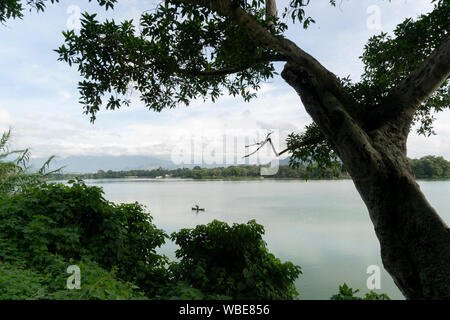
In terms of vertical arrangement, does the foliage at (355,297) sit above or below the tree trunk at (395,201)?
below

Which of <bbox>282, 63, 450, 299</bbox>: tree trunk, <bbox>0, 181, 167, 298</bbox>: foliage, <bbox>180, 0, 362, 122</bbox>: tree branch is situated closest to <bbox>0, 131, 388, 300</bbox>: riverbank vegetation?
<bbox>0, 181, 167, 298</bbox>: foliage

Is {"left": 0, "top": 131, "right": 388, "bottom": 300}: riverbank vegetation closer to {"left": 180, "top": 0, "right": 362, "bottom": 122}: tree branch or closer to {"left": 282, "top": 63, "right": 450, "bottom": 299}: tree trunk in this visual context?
{"left": 282, "top": 63, "right": 450, "bottom": 299}: tree trunk

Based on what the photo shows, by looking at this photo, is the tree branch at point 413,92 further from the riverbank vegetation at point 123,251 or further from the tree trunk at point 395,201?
the riverbank vegetation at point 123,251

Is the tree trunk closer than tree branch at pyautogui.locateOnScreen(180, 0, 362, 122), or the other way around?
the tree trunk

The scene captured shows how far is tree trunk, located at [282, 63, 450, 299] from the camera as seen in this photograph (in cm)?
192

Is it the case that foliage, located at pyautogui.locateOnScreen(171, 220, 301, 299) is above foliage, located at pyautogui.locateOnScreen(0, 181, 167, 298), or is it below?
below

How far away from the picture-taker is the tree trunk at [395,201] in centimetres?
192

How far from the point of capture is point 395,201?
2172 mm

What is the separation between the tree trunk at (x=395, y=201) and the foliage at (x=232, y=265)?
1383mm

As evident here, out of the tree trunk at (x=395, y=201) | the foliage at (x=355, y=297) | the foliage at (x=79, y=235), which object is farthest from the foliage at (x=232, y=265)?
the tree trunk at (x=395, y=201)

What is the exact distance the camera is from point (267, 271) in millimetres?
3297

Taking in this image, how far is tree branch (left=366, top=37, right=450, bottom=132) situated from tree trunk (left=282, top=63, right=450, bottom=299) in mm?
90

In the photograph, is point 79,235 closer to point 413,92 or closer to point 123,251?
point 123,251

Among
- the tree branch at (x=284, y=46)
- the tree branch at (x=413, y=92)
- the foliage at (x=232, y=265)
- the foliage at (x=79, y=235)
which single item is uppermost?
the tree branch at (x=284, y=46)
